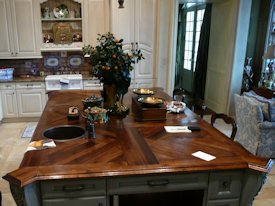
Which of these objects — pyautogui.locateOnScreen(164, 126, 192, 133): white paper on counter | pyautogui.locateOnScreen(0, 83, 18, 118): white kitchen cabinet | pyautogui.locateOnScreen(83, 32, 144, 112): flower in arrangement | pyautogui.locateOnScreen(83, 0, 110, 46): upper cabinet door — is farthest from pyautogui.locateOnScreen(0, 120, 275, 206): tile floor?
pyautogui.locateOnScreen(83, 0, 110, 46): upper cabinet door

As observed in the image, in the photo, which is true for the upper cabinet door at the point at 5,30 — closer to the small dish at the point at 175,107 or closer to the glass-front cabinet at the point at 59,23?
the glass-front cabinet at the point at 59,23

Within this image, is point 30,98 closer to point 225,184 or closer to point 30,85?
point 30,85

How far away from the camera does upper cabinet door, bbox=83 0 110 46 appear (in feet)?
16.8

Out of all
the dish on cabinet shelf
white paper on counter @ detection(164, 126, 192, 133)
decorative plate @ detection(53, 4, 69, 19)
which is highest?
decorative plate @ detection(53, 4, 69, 19)

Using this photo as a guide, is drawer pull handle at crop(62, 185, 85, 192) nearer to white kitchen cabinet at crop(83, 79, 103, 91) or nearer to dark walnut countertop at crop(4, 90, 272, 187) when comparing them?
dark walnut countertop at crop(4, 90, 272, 187)

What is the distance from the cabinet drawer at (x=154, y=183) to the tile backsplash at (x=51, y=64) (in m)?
4.34

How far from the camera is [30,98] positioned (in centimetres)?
512

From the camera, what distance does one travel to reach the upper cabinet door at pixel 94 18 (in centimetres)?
513

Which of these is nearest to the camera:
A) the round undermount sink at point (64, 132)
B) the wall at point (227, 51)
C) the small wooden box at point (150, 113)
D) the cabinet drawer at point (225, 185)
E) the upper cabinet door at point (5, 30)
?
the cabinet drawer at point (225, 185)

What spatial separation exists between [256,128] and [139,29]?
278 cm

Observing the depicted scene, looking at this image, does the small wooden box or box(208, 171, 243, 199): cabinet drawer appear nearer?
box(208, 171, 243, 199): cabinet drawer

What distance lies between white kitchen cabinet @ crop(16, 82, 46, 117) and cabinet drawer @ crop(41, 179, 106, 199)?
382 centimetres

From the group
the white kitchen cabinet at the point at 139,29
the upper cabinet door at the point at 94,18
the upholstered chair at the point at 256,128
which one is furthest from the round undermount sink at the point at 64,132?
the upper cabinet door at the point at 94,18

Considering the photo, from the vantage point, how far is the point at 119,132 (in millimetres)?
2186
